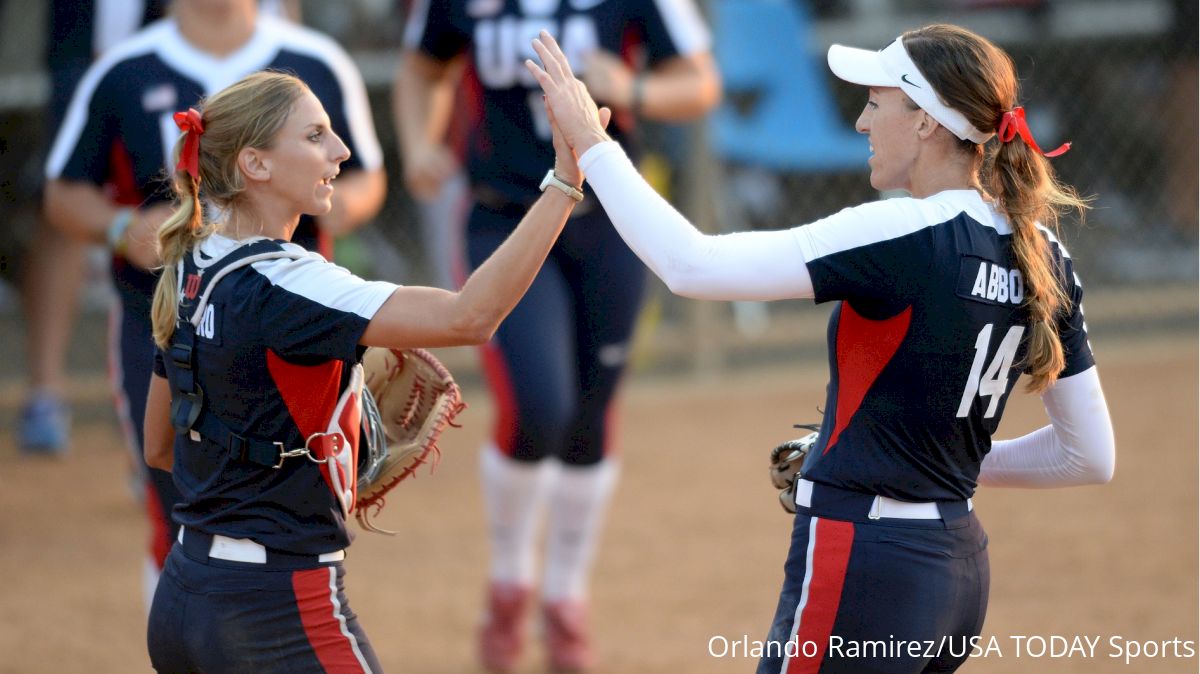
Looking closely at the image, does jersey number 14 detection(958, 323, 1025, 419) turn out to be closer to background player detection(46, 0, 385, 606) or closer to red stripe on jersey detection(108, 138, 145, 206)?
background player detection(46, 0, 385, 606)

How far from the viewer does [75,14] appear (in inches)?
205

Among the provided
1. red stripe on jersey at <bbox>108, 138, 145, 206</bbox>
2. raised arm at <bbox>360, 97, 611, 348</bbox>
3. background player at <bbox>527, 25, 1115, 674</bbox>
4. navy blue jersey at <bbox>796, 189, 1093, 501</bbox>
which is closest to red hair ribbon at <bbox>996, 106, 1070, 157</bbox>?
background player at <bbox>527, 25, 1115, 674</bbox>

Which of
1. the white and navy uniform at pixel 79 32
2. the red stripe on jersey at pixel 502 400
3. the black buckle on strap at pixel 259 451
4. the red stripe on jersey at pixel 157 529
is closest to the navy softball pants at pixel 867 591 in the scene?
the black buckle on strap at pixel 259 451

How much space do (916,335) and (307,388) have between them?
1.01 m

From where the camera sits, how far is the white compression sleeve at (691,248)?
234 centimetres

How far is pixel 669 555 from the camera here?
5348 millimetres

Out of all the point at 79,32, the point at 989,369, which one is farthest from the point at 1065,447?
the point at 79,32

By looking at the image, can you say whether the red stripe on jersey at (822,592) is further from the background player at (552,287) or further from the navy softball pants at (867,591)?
the background player at (552,287)

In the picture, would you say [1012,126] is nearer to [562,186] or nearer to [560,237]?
[562,186]

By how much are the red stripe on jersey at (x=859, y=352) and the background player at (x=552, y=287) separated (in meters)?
1.73

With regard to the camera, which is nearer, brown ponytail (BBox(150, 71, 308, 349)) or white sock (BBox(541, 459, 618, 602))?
brown ponytail (BBox(150, 71, 308, 349))

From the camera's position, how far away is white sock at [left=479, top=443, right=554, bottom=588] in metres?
4.30

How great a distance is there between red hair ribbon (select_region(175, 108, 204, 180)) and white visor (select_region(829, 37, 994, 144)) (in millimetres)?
1122

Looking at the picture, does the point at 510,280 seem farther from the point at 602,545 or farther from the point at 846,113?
the point at 846,113
